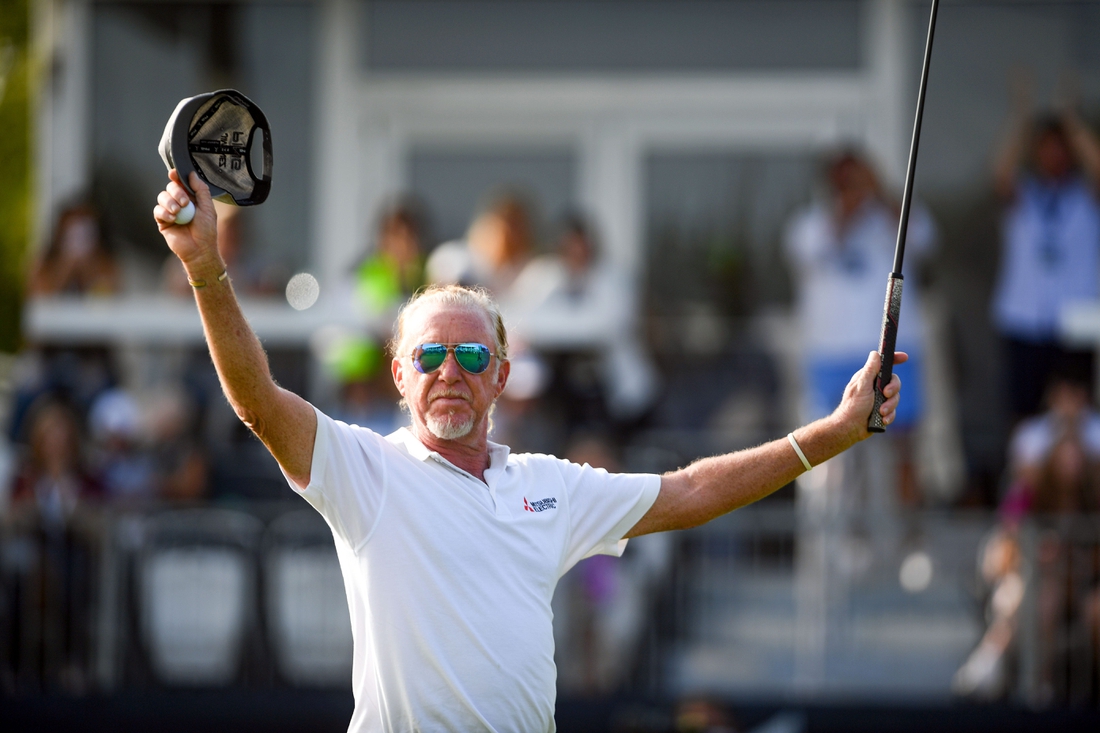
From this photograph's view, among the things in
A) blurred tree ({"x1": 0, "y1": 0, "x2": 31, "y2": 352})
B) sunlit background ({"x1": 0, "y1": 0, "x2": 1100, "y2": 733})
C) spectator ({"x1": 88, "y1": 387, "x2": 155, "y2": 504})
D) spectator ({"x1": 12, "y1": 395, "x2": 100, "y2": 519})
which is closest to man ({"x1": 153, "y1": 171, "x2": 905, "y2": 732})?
sunlit background ({"x1": 0, "y1": 0, "x2": 1100, "y2": 733})

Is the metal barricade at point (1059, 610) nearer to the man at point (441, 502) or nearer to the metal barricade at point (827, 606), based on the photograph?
the metal barricade at point (827, 606)

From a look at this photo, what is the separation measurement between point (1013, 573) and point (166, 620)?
4.79 m

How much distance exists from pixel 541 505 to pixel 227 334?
105 cm

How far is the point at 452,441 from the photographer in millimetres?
4246

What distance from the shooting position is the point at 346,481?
157 inches

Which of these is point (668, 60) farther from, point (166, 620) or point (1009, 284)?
point (166, 620)

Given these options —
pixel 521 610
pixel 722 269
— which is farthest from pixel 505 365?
pixel 722 269

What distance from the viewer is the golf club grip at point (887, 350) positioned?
14.1 feet

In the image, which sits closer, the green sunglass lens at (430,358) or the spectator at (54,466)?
the green sunglass lens at (430,358)

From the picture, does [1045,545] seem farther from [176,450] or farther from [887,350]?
[176,450]

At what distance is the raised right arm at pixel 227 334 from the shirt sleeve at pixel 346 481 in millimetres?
71

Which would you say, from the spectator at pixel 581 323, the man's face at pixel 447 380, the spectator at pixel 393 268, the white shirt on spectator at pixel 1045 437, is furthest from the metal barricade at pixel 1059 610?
the man's face at pixel 447 380

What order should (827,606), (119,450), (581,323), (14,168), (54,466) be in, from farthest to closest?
(14,168), (581,323), (119,450), (54,466), (827,606)

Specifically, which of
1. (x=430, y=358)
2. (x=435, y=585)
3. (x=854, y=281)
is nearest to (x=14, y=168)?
(x=854, y=281)
